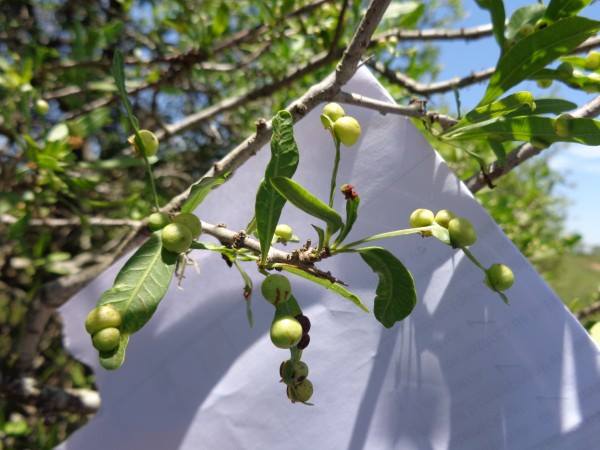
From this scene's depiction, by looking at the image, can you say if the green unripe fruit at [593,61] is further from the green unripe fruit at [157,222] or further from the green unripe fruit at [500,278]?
the green unripe fruit at [157,222]

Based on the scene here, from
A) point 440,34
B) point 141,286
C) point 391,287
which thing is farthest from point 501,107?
point 440,34

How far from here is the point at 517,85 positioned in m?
0.90

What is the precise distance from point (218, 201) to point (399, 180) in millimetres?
380

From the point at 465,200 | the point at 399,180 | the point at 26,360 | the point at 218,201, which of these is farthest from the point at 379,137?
the point at 26,360

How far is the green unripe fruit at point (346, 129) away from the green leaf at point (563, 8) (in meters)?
0.54

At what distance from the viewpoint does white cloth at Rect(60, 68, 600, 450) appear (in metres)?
0.90

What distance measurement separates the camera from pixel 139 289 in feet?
2.08

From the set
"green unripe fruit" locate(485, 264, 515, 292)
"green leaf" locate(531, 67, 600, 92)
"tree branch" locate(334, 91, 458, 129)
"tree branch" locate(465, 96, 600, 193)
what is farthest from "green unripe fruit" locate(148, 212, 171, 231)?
"green leaf" locate(531, 67, 600, 92)

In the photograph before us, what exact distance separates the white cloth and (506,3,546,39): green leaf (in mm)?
352

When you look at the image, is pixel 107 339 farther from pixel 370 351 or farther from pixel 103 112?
pixel 103 112

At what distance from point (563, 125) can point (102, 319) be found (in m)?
0.76

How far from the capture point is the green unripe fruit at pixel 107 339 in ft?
1.93

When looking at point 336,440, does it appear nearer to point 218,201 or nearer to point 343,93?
point 218,201

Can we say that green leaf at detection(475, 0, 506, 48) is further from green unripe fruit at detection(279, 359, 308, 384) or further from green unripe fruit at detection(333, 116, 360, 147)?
green unripe fruit at detection(279, 359, 308, 384)
